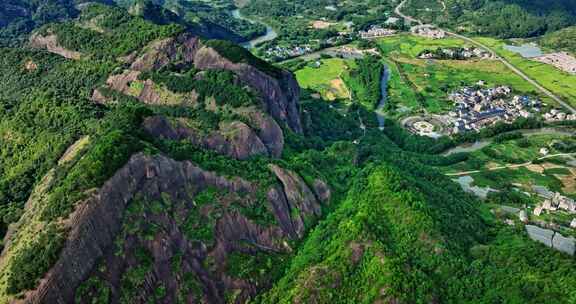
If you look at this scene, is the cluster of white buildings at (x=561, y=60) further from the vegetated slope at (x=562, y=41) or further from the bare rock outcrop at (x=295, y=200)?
the bare rock outcrop at (x=295, y=200)

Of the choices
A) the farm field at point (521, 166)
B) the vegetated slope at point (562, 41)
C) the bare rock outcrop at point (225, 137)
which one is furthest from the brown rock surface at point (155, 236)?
the vegetated slope at point (562, 41)

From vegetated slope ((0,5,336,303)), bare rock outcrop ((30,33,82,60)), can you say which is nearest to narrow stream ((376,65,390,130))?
vegetated slope ((0,5,336,303))

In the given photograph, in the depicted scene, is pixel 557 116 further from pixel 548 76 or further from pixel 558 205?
pixel 558 205

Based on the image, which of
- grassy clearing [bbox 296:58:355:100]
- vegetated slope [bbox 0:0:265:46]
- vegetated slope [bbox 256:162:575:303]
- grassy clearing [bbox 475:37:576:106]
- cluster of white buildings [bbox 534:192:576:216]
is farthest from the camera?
grassy clearing [bbox 475:37:576:106]

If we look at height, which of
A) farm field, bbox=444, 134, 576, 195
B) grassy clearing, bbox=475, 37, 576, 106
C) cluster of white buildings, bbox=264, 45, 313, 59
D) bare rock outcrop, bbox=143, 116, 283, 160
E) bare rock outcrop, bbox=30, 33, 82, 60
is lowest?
cluster of white buildings, bbox=264, 45, 313, 59

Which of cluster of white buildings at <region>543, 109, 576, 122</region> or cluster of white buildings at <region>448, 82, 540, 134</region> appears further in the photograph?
cluster of white buildings at <region>543, 109, 576, 122</region>

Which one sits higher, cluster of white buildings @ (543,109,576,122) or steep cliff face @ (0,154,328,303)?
steep cliff face @ (0,154,328,303)

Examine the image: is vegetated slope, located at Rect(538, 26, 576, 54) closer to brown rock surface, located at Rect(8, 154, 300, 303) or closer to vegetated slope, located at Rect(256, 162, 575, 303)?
vegetated slope, located at Rect(256, 162, 575, 303)
